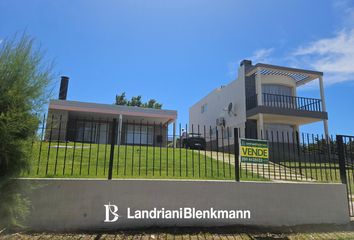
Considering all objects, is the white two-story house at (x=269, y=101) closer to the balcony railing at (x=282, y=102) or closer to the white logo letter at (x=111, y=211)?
the balcony railing at (x=282, y=102)

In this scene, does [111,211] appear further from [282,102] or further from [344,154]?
[282,102]

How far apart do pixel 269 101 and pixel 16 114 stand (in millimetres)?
18922

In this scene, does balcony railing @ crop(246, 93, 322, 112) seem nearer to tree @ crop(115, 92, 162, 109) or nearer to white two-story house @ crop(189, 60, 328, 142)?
white two-story house @ crop(189, 60, 328, 142)

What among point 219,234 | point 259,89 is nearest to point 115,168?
point 219,234

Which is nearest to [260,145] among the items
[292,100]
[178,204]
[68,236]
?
[178,204]

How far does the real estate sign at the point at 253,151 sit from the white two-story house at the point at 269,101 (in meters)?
11.6

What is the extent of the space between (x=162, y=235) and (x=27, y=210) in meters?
2.46

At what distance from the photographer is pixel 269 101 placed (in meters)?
20.6

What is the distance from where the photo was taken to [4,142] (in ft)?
13.2

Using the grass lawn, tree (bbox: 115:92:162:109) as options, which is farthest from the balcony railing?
tree (bbox: 115:92:162:109)

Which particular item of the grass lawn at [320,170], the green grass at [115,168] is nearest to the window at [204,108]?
the grass lawn at [320,170]

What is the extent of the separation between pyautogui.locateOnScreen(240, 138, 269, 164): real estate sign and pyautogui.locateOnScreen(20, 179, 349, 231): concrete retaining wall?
34.6 inches

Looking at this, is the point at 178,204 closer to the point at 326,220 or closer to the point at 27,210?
the point at 27,210

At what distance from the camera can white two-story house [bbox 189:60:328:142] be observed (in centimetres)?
1920
